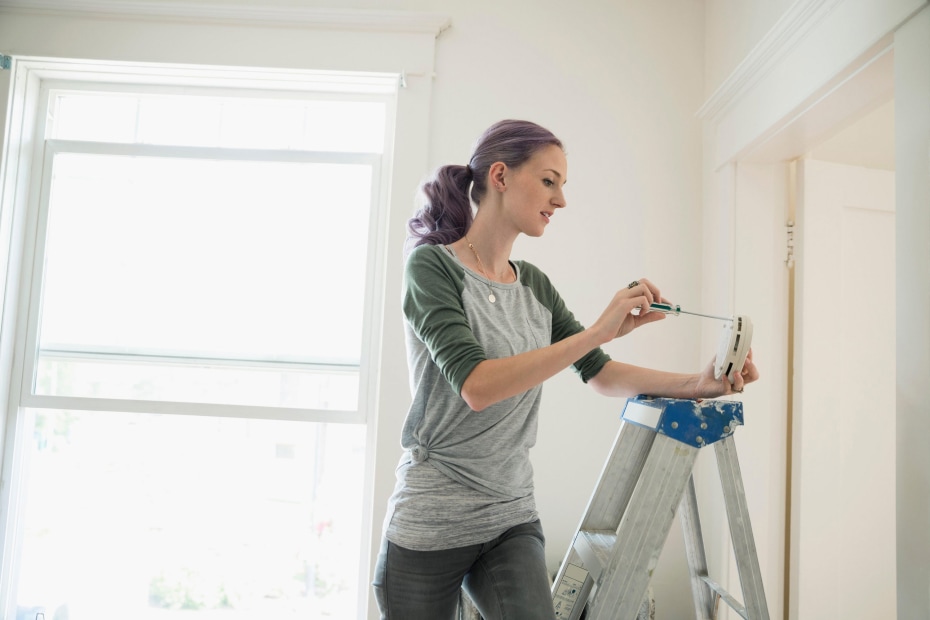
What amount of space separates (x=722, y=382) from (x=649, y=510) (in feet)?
1.04

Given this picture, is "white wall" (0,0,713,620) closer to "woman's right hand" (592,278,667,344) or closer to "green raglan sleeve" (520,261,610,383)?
"green raglan sleeve" (520,261,610,383)

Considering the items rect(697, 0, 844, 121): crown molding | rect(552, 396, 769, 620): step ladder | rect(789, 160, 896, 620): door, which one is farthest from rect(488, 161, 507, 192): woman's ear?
rect(789, 160, 896, 620): door

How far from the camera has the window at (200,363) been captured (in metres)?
2.51

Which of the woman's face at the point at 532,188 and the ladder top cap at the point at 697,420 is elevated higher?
the woman's face at the point at 532,188

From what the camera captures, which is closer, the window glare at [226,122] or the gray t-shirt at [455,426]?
the gray t-shirt at [455,426]

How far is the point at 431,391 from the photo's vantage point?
1309mm

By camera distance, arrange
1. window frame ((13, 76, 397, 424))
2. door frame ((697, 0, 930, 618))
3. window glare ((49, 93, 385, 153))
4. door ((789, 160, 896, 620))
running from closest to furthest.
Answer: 1. door frame ((697, 0, 930, 618))
2. door ((789, 160, 896, 620))
3. window frame ((13, 76, 397, 424))
4. window glare ((49, 93, 385, 153))

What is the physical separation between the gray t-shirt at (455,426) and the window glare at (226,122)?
1427 mm

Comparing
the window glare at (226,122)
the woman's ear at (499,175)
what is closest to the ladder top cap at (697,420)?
the woman's ear at (499,175)

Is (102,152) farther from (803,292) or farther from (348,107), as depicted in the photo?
(803,292)

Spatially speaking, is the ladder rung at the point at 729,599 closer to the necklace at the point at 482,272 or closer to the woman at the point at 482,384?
the woman at the point at 482,384

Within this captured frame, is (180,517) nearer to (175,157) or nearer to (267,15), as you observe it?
(175,157)

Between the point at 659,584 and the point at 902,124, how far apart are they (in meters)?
1.67

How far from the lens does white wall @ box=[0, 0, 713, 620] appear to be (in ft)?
7.62
